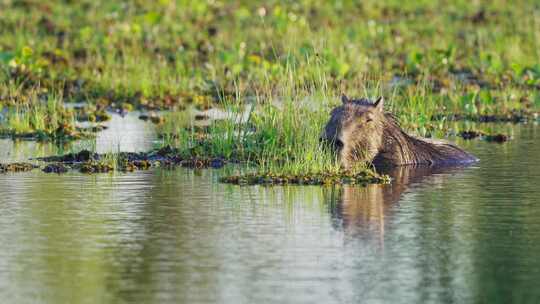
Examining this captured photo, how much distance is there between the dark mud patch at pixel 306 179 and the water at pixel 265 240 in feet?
0.84

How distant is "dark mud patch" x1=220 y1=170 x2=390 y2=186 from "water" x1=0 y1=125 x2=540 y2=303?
0.26 metres

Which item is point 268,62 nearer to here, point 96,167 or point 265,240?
Answer: point 96,167

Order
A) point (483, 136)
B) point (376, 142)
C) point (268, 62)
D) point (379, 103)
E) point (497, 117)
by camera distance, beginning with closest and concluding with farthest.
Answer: point (379, 103) → point (376, 142) → point (483, 136) → point (497, 117) → point (268, 62)

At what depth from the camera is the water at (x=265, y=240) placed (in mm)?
11023

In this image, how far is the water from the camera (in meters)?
11.0

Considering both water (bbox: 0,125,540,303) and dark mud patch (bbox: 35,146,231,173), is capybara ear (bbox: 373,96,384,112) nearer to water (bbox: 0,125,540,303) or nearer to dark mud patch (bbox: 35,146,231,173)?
water (bbox: 0,125,540,303)

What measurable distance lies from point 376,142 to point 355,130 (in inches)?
21.5

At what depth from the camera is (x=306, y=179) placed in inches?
658

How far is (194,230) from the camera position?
1365 cm

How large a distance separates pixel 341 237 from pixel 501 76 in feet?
57.5

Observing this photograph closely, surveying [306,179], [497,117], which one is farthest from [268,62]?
[306,179]

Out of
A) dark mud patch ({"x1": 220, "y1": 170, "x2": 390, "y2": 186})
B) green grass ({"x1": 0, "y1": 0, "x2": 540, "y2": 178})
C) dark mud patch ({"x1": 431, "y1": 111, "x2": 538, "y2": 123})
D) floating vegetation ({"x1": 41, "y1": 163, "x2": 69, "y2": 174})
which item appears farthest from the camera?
dark mud patch ({"x1": 431, "y1": 111, "x2": 538, "y2": 123})

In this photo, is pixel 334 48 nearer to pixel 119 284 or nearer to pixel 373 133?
pixel 373 133

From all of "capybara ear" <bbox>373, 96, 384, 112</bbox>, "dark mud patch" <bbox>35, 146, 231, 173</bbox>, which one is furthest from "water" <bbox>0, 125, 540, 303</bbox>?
"capybara ear" <bbox>373, 96, 384, 112</bbox>
